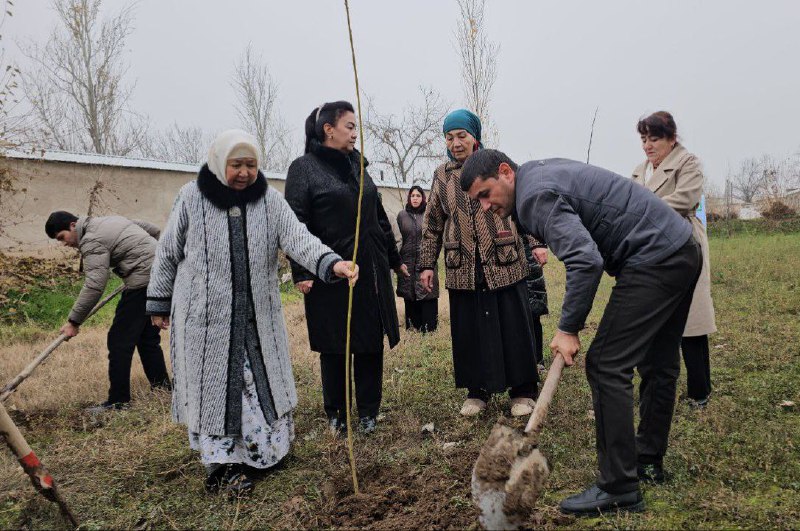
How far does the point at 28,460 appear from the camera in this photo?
2635 millimetres

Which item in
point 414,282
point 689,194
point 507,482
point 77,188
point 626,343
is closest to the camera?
point 507,482

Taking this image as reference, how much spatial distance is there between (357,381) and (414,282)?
3162 mm

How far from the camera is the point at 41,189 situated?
11.1 meters

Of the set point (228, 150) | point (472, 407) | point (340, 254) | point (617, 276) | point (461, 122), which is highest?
point (461, 122)

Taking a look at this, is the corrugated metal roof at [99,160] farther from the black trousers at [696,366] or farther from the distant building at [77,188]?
the black trousers at [696,366]

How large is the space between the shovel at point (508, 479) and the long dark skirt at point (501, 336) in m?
1.52

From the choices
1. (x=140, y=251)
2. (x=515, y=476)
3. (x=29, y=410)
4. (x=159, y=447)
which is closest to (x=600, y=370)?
(x=515, y=476)

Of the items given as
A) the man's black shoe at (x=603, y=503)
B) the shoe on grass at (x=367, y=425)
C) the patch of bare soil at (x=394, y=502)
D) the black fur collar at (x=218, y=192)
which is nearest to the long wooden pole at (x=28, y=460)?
the patch of bare soil at (x=394, y=502)

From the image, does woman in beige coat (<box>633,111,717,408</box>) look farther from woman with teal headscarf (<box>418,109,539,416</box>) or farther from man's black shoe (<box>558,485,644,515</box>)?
man's black shoe (<box>558,485,644,515</box>)

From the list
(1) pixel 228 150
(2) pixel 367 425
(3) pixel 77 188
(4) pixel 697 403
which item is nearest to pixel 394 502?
(2) pixel 367 425

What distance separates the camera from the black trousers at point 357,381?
3830 millimetres

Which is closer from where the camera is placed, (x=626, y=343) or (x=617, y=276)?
(x=626, y=343)

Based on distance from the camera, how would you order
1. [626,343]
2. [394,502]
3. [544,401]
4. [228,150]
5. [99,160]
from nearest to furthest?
[544,401] → [626,343] → [394,502] → [228,150] → [99,160]

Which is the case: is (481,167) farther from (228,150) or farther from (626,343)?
(228,150)
